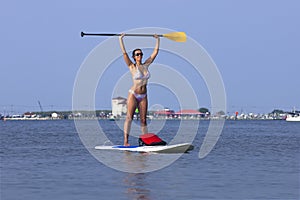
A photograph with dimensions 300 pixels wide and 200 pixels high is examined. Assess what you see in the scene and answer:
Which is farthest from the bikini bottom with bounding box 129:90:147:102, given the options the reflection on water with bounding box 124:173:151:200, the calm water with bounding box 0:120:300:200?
the reflection on water with bounding box 124:173:151:200

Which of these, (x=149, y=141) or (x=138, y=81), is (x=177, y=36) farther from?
(x=149, y=141)

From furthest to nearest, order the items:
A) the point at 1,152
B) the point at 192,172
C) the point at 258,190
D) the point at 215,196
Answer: the point at 1,152, the point at 192,172, the point at 258,190, the point at 215,196

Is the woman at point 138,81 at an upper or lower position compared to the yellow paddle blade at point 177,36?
lower

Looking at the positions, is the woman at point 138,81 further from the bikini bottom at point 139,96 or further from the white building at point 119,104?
the white building at point 119,104

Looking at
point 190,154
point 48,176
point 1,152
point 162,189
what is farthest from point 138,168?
point 1,152

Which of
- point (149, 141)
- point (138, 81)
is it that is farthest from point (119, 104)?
point (138, 81)

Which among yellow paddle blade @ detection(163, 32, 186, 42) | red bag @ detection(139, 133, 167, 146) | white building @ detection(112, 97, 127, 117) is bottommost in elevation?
red bag @ detection(139, 133, 167, 146)

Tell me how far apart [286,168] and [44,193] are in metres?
8.73

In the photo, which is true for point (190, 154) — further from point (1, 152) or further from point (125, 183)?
point (125, 183)

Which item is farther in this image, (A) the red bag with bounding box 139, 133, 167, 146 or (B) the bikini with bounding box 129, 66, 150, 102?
(A) the red bag with bounding box 139, 133, 167, 146

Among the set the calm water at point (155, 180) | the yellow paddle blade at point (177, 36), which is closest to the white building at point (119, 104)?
the yellow paddle blade at point (177, 36)

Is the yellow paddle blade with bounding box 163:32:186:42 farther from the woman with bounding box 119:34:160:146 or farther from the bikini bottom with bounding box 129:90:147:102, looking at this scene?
the bikini bottom with bounding box 129:90:147:102

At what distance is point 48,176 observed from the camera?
17.4 m

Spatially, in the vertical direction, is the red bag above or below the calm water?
above
